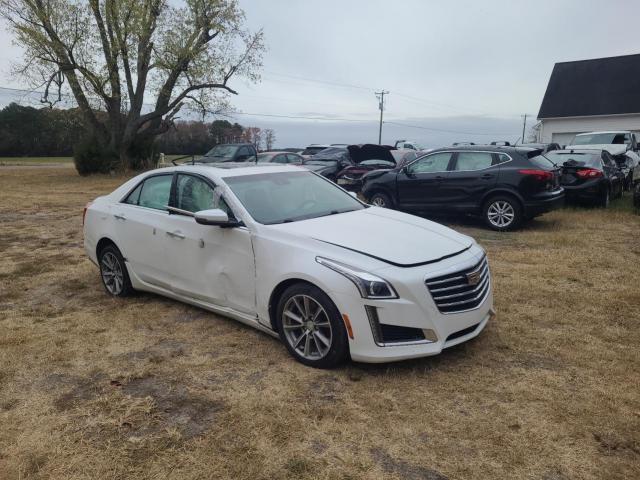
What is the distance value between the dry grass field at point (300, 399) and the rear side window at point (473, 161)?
452 centimetres

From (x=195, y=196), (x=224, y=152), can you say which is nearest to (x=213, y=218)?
(x=195, y=196)

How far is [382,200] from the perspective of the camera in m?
11.3

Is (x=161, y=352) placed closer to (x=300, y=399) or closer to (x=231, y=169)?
(x=300, y=399)

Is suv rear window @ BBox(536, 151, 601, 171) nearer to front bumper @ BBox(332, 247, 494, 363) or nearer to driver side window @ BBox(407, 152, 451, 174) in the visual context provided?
driver side window @ BBox(407, 152, 451, 174)

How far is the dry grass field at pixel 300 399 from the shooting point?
2.81 meters

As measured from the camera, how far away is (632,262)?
7211 millimetres

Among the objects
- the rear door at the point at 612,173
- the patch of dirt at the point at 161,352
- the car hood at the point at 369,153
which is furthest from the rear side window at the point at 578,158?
the patch of dirt at the point at 161,352

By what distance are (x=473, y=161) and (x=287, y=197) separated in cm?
631

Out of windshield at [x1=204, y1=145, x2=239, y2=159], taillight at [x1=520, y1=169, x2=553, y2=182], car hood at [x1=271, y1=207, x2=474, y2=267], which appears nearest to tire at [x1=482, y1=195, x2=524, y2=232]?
taillight at [x1=520, y1=169, x2=553, y2=182]

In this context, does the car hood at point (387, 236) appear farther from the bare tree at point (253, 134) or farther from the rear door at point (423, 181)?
the bare tree at point (253, 134)

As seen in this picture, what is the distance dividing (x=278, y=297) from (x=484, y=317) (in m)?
1.65

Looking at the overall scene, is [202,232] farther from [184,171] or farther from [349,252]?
[349,252]

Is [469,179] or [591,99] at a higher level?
[591,99]

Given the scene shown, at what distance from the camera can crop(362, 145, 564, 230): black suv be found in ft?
30.9
